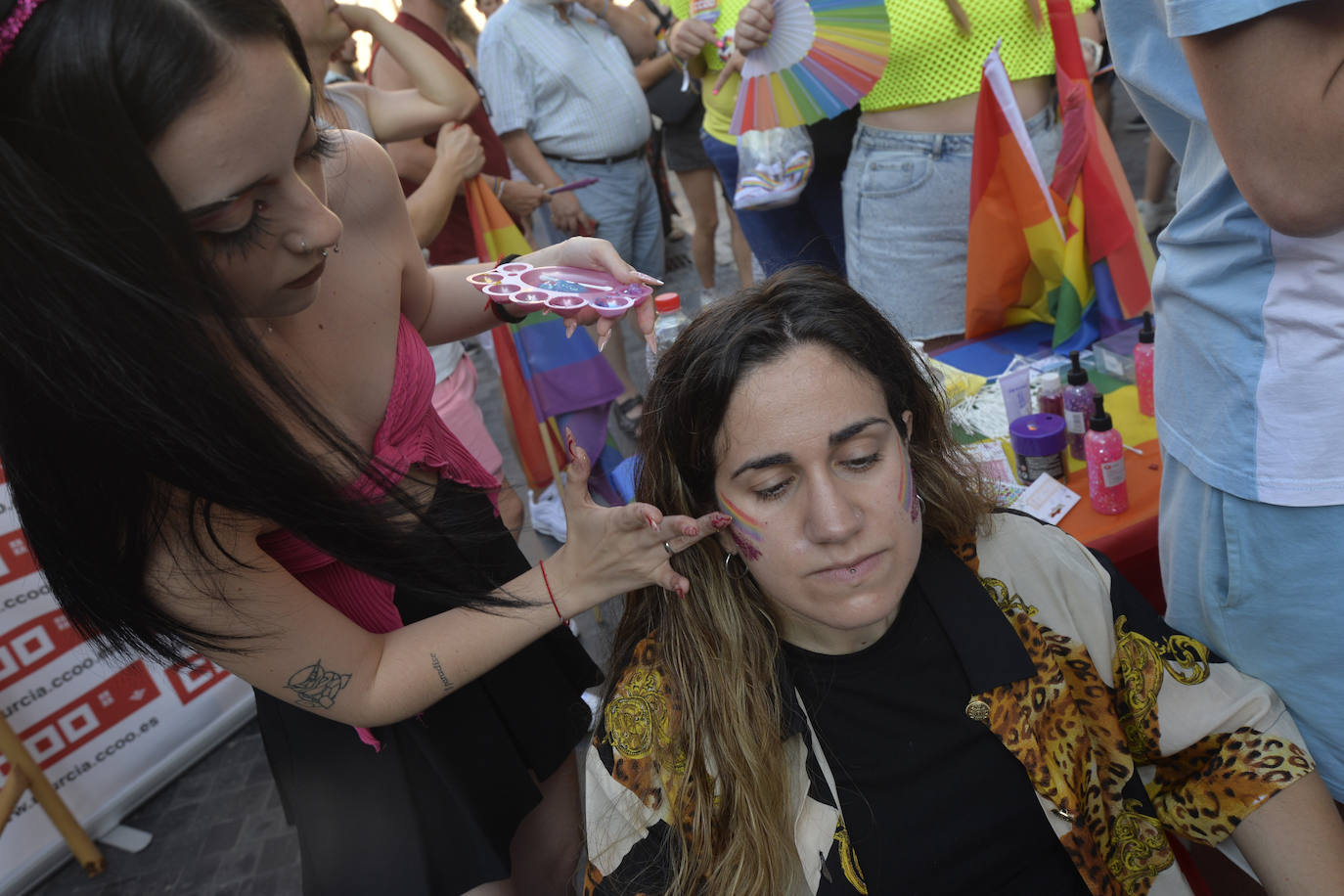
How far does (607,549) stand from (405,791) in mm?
494

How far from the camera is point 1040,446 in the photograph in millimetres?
2123

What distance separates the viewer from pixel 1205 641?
4.90 ft

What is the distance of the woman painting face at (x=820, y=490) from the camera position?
52.7 inches

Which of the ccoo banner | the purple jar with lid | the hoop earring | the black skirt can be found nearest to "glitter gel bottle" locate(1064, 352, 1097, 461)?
the purple jar with lid

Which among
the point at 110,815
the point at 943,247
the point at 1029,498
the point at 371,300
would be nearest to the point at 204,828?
the point at 110,815

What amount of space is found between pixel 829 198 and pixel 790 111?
764 millimetres

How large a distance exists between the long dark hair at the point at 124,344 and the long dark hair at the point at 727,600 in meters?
0.54

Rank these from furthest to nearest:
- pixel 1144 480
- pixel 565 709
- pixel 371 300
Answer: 1. pixel 1144 480
2. pixel 565 709
3. pixel 371 300

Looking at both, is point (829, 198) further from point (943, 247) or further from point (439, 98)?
point (439, 98)

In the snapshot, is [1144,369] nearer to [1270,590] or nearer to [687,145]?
[1270,590]

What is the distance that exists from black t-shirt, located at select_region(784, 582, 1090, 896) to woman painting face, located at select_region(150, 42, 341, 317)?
97 cm

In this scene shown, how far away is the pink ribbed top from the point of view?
4.11ft

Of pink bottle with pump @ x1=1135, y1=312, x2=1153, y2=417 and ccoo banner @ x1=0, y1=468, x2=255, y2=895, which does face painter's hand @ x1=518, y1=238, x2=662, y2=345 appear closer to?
pink bottle with pump @ x1=1135, y1=312, x2=1153, y2=417

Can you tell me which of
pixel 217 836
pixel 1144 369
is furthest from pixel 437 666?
pixel 217 836
